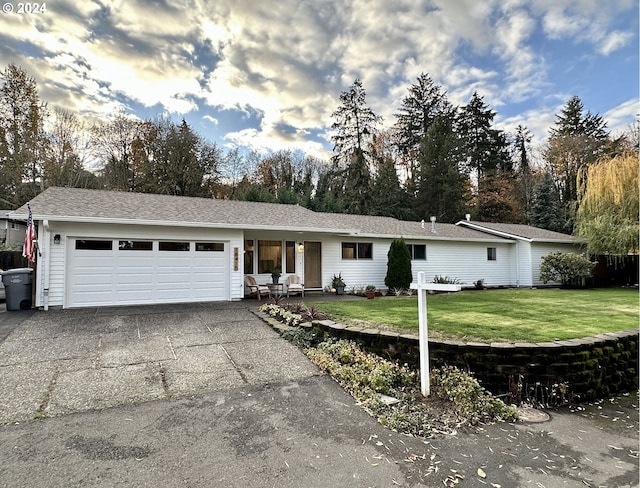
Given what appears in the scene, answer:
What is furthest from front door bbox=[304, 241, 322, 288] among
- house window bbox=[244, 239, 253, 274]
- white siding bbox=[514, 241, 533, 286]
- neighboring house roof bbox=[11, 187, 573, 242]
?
white siding bbox=[514, 241, 533, 286]

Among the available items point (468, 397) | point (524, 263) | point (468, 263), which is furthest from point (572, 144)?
point (468, 397)

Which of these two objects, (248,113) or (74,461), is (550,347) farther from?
(248,113)

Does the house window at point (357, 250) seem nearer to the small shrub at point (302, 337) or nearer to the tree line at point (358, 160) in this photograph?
the small shrub at point (302, 337)

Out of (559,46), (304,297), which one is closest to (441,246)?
(304,297)

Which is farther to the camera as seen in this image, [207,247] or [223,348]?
[207,247]

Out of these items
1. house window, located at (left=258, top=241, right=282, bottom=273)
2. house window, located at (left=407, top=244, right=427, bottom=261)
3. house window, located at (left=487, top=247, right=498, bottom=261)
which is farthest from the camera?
house window, located at (left=487, top=247, right=498, bottom=261)

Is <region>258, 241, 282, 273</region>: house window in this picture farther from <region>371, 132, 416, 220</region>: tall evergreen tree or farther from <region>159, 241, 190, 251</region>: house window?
<region>371, 132, 416, 220</region>: tall evergreen tree

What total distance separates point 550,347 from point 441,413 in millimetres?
1692

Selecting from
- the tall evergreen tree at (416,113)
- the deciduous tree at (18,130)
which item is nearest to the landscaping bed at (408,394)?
the deciduous tree at (18,130)

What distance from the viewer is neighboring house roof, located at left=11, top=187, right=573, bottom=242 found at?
344 inches

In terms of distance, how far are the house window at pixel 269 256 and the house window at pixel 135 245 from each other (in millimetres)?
3624

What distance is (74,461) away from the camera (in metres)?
2.70

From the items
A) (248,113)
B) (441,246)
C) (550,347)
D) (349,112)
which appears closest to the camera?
(550,347)

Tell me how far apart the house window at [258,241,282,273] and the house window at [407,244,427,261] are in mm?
5721
